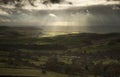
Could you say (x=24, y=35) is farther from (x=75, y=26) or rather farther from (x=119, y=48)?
(x=119, y=48)

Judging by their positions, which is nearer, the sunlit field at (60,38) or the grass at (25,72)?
the sunlit field at (60,38)

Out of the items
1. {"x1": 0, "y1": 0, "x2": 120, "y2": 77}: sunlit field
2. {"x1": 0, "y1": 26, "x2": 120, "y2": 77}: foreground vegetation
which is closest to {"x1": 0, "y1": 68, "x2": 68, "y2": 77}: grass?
{"x1": 0, "y1": 0, "x2": 120, "y2": 77}: sunlit field

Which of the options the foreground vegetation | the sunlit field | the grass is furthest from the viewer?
the grass

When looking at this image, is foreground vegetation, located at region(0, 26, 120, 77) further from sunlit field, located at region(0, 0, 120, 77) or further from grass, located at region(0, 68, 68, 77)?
grass, located at region(0, 68, 68, 77)

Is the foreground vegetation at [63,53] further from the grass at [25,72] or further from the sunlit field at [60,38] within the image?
the grass at [25,72]

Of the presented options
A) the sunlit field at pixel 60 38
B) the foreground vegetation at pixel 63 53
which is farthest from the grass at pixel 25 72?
the foreground vegetation at pixel 63 53

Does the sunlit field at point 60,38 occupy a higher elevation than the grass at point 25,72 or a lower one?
higher

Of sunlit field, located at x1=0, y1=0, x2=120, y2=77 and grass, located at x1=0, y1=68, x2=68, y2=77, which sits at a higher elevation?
sunlit field, located at x1=0, y1=0, x2=120, y2=77

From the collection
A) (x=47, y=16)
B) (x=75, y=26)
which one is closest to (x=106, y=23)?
(x=75, y=26)
